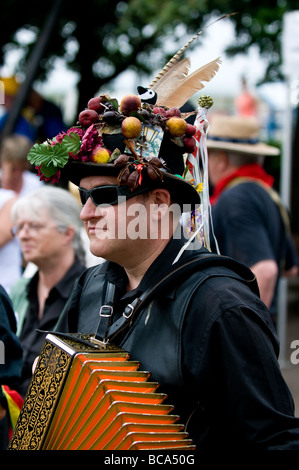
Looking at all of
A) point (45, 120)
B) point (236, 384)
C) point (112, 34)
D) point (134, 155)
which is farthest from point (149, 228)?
point (112, 34)

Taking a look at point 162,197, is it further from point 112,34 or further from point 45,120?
point 112,34

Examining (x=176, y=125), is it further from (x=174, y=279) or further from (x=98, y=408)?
(x=98, y=408)

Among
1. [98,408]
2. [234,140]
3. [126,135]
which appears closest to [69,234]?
[234,140]

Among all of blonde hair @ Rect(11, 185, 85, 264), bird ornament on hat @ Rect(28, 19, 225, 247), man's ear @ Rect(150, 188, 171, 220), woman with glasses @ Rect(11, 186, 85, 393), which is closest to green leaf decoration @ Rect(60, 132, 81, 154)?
bird ornament on hat @ Rect(28, 19, 225, 247)

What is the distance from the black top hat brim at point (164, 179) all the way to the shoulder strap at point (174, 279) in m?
0.27

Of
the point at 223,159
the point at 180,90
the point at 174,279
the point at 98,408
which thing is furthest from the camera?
the point at 223,159

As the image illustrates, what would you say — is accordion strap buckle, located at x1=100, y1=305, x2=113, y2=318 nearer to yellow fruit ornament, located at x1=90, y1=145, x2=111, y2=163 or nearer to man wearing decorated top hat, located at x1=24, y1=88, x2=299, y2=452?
man wearing decorated top hat, located at x1=24, y1=88, x2=299, y2=452

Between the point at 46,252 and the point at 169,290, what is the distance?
6.66 ft

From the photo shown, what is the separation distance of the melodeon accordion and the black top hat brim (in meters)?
0.60

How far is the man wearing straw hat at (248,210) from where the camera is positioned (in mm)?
4426

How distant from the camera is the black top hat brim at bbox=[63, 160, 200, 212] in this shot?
2238 millimetres

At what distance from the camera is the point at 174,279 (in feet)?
7.03

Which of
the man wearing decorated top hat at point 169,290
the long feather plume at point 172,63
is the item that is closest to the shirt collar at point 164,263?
the man wearing decorated top hat at point 169,290

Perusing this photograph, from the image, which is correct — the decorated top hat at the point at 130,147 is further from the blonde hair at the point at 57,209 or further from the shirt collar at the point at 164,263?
the blonde hair at the point at 57,209
